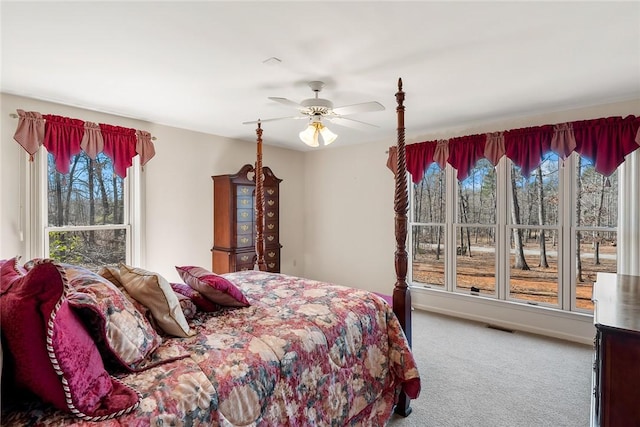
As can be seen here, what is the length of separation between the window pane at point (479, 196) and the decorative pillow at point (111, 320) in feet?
12.7

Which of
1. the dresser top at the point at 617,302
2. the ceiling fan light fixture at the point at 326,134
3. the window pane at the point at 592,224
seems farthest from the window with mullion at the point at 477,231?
the ceiling fan light fixture at the point at 326,134

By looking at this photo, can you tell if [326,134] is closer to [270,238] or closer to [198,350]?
[198,350]

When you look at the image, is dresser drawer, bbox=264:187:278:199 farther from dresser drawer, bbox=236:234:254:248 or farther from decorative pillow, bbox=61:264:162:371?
decorative pillow, bbox=61:264:162:371

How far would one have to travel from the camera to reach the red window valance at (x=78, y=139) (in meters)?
2.94

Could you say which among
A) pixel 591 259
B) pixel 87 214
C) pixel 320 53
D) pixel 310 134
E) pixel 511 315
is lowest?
pixel 511 315

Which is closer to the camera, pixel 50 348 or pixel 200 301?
pixel 50 348

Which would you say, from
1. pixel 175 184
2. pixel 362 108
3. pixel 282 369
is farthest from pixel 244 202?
pixel 282 369

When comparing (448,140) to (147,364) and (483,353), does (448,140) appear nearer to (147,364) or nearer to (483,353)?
(483,353)

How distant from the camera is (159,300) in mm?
1602

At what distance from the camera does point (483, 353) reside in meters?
3.11

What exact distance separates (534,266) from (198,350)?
383 centimetres

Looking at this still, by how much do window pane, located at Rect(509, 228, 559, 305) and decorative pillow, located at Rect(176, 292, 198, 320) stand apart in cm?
364

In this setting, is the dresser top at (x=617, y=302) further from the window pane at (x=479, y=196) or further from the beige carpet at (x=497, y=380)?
the window pane at (x=479, y=196)

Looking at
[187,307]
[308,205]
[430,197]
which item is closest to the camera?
[187,307]
